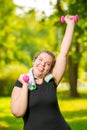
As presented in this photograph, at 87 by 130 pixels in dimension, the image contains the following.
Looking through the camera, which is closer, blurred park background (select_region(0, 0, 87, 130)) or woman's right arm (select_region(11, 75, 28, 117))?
woman's right arm (select_region(11, 75, 28, 117))

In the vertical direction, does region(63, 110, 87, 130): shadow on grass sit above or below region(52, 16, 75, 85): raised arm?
below

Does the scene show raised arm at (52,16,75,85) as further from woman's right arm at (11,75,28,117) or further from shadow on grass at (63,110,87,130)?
shadow on grass at (63,110,87,130)

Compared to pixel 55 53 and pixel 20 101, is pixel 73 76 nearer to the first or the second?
pixel 55 53

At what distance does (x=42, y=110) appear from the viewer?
4.53m

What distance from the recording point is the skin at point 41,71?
446 centimetres

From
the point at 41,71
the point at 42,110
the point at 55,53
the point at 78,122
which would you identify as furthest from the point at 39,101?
the point at 55,53

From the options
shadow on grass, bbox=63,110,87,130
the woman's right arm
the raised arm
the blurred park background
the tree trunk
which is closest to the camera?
the woman's right arm

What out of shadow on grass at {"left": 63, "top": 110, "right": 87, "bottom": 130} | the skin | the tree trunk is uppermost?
the skin

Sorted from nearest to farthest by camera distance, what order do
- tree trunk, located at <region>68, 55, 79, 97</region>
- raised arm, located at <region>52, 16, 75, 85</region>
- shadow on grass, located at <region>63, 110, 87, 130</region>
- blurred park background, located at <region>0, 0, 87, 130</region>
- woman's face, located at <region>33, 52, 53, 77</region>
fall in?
woman's face, located at <region>33, 52, 53, 77</region>
raised arm, located at <region>52, 16, 75, 85</region>
shadow on grass, located at <region>63, 110, 87, 130</region>
blurred park background, located at <region>0, 0, 87, 130</region>
tree trunk, located at <region>68, 55, 79, 97</region>

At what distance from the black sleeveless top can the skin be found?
0.27ft

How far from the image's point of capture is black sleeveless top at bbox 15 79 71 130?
4520 millimetres

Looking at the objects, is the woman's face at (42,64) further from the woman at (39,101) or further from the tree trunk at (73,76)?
the tree trunk at (73,76)

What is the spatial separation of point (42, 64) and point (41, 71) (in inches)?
2.7

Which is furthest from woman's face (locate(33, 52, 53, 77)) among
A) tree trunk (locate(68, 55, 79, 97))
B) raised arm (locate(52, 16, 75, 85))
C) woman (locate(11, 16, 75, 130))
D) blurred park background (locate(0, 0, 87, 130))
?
tree trunk (locate(68, 55, 79, 97))
